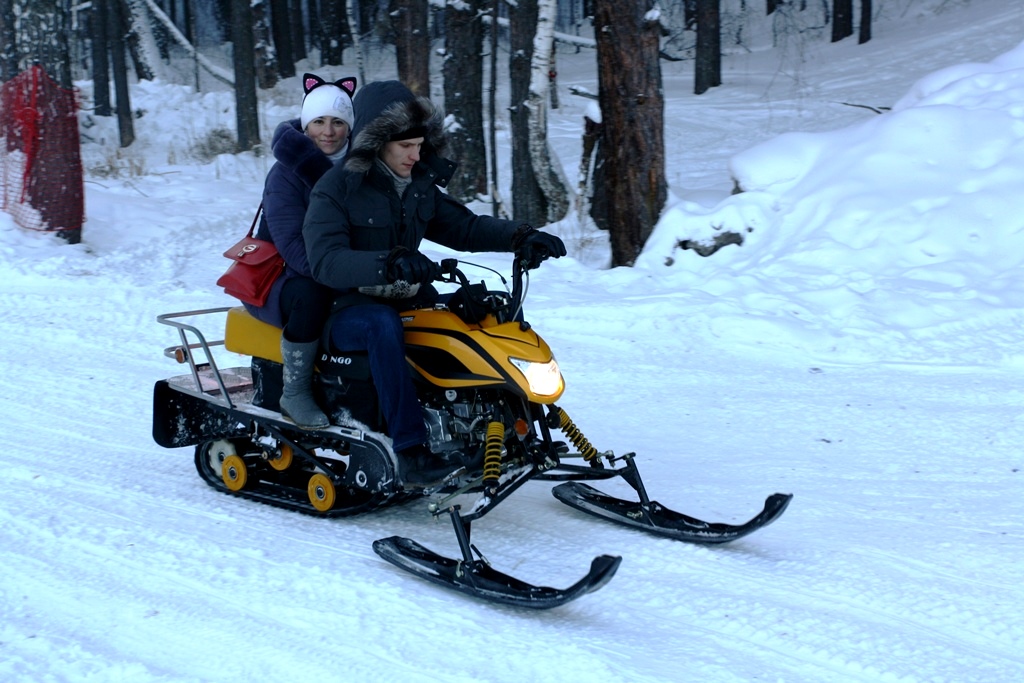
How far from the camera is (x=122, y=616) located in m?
3.43

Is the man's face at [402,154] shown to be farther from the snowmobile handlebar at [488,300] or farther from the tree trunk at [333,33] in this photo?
the tree trunk at [333,33]

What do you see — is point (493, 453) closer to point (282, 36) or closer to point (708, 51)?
point (708, 51)

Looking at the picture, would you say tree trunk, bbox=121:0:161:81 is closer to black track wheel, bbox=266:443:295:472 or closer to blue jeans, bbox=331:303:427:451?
black track wheel, bbox=266:443:295:472

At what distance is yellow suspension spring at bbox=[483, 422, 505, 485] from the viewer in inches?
156

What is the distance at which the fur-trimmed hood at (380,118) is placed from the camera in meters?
4.06

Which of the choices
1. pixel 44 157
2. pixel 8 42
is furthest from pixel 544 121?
pixel 8 42

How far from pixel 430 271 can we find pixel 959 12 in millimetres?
21849

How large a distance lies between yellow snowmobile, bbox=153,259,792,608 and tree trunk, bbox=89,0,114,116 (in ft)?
64.5

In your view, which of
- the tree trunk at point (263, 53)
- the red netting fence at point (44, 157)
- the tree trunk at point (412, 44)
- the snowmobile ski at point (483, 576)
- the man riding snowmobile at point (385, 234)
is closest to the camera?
the snowmobile ski at point (483, 576)

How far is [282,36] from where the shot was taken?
94.9 feet

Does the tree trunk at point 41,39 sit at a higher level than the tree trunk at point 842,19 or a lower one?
lower

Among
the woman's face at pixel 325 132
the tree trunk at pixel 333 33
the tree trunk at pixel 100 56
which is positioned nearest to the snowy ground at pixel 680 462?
the woman's face at pixel 325 132

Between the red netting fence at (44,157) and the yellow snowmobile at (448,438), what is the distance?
5169 millimetres

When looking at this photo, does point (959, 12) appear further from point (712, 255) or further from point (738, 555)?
point (738, 555)
